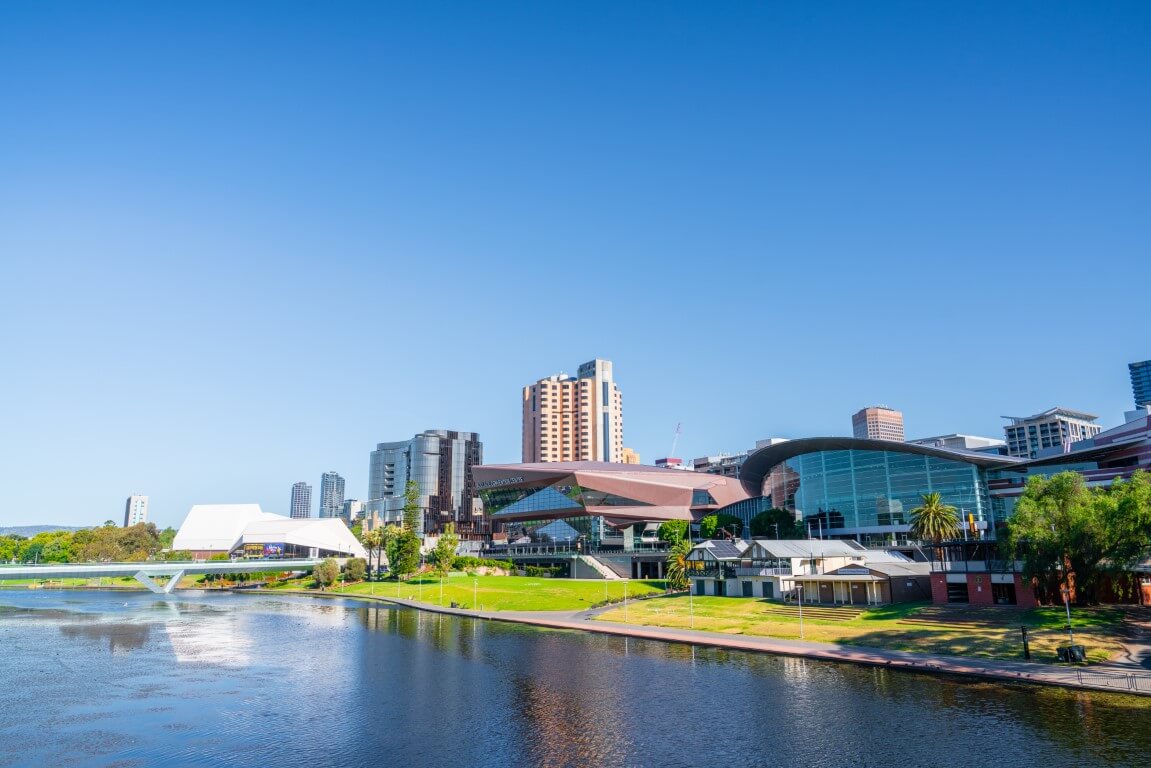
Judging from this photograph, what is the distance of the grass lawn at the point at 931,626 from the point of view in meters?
52.6

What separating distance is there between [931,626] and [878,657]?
12009 mm

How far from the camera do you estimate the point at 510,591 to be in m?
116

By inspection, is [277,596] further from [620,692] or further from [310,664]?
[620,692]

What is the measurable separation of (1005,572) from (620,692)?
4175cm

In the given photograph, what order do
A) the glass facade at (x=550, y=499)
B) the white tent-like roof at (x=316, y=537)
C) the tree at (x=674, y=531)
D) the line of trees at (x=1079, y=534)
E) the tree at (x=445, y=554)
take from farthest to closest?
1. the white tent-like roof at (x=316, y=537)
2. the glass facade at (x=550, y=499)
3. the tree at (x=445, y=554)
4. the tree at (x=674, y=531)
5. the line of trees at (x=1079, y=534)

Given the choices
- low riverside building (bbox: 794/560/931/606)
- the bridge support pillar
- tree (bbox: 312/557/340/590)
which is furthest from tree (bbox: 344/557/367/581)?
low riverside building (bbox: 794/560/931/606)

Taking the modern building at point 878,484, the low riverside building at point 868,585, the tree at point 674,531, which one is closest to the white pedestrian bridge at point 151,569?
the tree at point 674,531

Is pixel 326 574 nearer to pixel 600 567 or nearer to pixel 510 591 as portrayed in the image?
pixel 510 591

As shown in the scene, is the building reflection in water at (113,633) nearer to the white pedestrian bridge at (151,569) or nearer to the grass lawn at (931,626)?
the white pedestrian bridge at (151,569)

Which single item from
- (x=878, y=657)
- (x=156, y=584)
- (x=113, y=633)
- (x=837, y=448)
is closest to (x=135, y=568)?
(x=156, y=584)

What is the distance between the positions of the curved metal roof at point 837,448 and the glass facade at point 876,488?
3.08ft

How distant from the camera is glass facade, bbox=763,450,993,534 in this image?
125000mm

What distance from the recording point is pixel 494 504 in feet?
593

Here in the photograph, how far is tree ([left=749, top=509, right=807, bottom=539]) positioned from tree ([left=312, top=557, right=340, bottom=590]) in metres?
82.1
